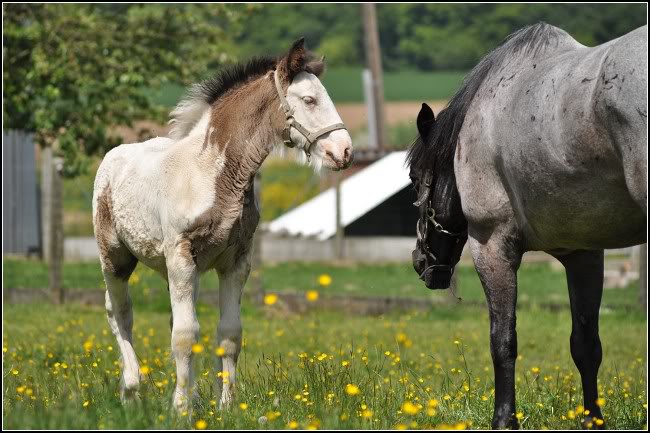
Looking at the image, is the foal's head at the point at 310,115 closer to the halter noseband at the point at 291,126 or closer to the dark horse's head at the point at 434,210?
the halter noseband at the point at 291,126

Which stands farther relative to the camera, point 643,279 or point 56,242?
point 56,242

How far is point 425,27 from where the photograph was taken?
54344 millimetres

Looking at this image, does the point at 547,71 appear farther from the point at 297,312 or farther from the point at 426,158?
the point at 297,312

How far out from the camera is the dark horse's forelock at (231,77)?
6793 mm

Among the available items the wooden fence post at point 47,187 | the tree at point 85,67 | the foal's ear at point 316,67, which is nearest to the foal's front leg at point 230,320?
the foal's ear at point 316,67

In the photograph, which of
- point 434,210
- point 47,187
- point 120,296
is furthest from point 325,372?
point 47,187

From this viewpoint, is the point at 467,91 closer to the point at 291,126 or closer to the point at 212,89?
the point at 291,126

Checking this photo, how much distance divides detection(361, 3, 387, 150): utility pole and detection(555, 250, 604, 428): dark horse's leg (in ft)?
72.3

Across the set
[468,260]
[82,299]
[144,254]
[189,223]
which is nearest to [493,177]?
[189,223]

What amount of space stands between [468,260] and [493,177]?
1715cm

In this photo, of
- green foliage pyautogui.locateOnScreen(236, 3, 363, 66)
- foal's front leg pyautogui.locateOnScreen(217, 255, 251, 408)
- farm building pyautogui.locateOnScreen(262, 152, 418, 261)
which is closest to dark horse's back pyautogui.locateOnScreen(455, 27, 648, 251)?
foal's front leg pyautogui.locateOnScreen(217, 255, 251, 408)

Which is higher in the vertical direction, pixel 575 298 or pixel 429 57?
pixel 429 57

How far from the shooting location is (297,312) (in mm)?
14898

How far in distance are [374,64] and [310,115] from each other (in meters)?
23.4
